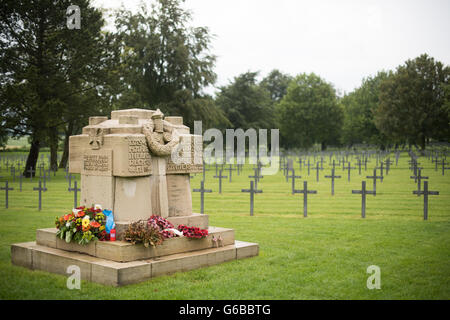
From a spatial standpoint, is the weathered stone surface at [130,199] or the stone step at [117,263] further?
the weathered stone surface at [130,199]

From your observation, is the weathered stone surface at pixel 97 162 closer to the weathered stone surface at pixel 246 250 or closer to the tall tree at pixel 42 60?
the weathered stone surface at pixel 246 250

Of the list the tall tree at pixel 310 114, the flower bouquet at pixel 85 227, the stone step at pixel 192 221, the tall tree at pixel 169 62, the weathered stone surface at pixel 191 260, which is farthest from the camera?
the tall tree at pixel 310 114

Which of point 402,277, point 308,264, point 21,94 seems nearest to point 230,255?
point 308,264

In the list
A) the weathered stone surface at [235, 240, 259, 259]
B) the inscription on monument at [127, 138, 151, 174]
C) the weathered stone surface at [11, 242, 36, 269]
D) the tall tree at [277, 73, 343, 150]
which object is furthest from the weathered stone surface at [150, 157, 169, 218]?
the tall tree at [277, 73, 343, 150]

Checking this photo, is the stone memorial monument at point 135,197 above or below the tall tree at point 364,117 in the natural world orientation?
below

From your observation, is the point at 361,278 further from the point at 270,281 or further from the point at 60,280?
the point at 60,280

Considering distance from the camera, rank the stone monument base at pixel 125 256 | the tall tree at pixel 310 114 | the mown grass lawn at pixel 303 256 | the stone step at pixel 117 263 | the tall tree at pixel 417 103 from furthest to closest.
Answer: the tall tree at pixel 310 114 → the tall tree at pixel 417 103 → the stone monument base at pixel 125 256 → the stone step at pixel 117 263 → the mown grass lawn at pixel 303 256

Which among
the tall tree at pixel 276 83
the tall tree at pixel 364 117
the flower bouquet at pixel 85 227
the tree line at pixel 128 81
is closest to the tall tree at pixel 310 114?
the tree line at pixel 128 81

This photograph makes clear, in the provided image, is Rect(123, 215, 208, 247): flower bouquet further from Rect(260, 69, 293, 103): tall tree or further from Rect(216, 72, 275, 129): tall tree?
Rect(260, 69, 293, 103): tall tree

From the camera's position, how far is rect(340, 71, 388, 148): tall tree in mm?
76938

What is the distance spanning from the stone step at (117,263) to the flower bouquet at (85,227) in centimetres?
32

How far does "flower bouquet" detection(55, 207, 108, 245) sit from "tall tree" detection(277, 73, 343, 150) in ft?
225

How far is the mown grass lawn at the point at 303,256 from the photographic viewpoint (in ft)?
22.5

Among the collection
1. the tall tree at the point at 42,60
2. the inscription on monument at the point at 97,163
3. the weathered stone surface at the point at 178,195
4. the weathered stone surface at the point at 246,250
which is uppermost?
the tall tree at the point at 42,60
